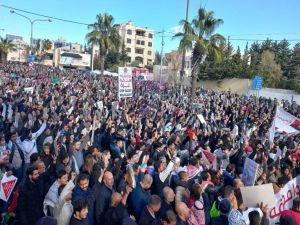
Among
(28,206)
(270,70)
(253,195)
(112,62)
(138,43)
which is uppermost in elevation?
(138,43)

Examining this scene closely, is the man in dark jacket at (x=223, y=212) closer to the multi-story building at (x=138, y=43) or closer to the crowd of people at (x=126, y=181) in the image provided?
the crowd of people at (x=126, y=181)

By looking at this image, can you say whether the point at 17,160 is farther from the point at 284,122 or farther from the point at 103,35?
the point at 103,35

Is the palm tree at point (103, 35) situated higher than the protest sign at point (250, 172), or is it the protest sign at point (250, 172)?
the palm tree at point (103, 35)

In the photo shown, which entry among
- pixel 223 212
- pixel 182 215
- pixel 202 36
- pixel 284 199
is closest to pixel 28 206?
pixel 182 215

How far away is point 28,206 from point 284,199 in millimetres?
3557

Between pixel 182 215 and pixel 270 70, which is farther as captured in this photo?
pixel 270 70

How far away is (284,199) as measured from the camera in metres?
5.03

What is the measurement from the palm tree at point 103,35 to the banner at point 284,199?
27.4 meters

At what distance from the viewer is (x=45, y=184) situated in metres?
5.04

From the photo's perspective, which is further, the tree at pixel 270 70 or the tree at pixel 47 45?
the tree at pixel 47 45

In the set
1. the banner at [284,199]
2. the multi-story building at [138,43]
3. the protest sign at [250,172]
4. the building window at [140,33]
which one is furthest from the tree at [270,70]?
the building window at [140,33]

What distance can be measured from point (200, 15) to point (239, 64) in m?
28.5

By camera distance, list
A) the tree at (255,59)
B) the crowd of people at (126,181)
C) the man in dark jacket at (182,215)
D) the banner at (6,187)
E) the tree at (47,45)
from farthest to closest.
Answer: the tree at (47,45) < the tree at (255,59) < the banner at (6,187) < the crowd of people at (126,181) < the man in dark jacket at (182,215)

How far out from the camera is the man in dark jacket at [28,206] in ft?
15.0
